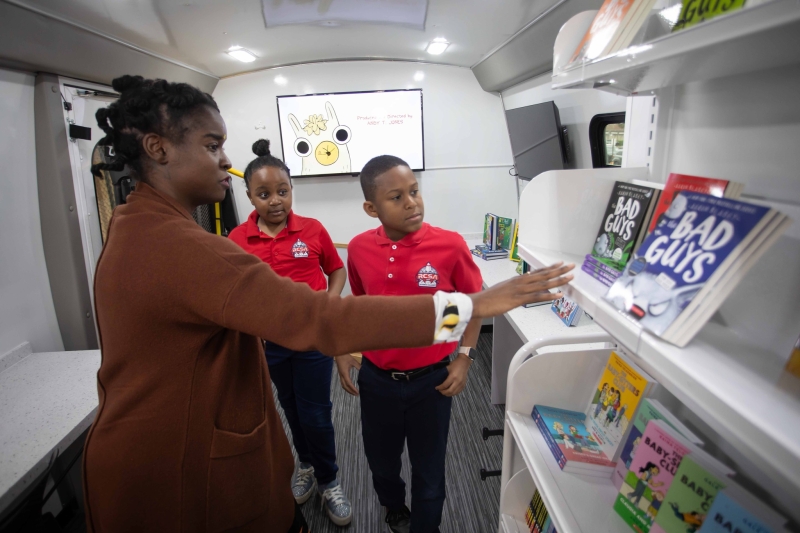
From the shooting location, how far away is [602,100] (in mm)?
2045

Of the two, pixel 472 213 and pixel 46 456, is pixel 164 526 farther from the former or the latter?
pixel 472 213

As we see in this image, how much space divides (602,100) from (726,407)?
2082mm

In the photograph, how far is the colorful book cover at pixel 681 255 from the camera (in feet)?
1.69

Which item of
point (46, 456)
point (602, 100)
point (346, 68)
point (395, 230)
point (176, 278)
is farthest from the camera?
point (346, 68)

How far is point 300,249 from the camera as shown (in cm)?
185

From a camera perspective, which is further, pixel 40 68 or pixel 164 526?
pixel 40 68

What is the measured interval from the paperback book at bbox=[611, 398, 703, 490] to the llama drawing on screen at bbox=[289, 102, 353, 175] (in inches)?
129

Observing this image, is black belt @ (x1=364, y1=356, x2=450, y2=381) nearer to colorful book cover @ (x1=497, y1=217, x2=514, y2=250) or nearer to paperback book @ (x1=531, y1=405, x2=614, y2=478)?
paperback book @ (x1=531, y1=405, x2=614, y2=478)

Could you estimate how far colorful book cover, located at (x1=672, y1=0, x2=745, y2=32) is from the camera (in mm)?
482

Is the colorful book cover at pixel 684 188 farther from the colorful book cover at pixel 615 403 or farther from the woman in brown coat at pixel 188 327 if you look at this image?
the colorful book cover at pixel 615 403

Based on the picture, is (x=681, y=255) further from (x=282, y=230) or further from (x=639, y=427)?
(x=282, y=230)

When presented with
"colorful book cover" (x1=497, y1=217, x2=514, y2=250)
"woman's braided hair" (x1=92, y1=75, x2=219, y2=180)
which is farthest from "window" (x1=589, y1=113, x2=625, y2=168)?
"woman's braided hair" (x1=92, y1=75, x2=219, y2=180)

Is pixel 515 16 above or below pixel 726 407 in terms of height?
above

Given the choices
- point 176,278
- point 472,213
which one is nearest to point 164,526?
point 176,278
